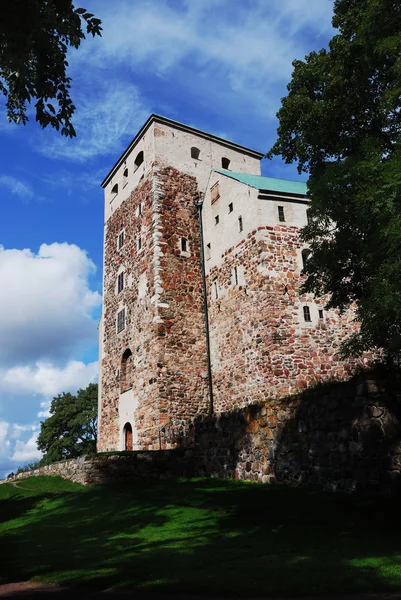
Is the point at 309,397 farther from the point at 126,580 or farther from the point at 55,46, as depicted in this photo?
the point at 55,46

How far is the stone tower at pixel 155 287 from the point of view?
24812 mm

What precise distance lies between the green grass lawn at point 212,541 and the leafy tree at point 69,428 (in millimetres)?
38698

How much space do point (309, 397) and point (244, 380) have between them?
883cm

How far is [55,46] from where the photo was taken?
7.75 metres

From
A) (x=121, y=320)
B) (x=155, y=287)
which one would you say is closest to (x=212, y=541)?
(x=155, y=287)

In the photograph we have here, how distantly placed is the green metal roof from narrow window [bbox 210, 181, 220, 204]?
0.78m

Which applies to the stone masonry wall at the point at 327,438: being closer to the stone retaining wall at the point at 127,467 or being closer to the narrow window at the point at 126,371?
the stone retaining wall at the point at 127,467

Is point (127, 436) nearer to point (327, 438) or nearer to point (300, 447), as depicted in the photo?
point (300, 447)

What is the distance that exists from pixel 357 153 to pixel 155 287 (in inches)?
573

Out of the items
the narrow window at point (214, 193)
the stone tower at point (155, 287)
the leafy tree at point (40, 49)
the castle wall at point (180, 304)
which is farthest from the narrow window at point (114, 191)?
the leafy tree at point (40, 49)

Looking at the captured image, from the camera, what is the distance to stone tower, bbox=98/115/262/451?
2481 centimetres

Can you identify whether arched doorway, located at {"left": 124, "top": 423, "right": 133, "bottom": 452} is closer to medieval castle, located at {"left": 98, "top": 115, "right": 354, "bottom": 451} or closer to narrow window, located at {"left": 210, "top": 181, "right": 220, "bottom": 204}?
medieval castle, located at {"left": 98, "top": 115, "right": 354, "bottom": 451}

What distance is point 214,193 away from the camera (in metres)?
27.6

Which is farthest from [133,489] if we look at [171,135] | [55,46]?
[171,135]
